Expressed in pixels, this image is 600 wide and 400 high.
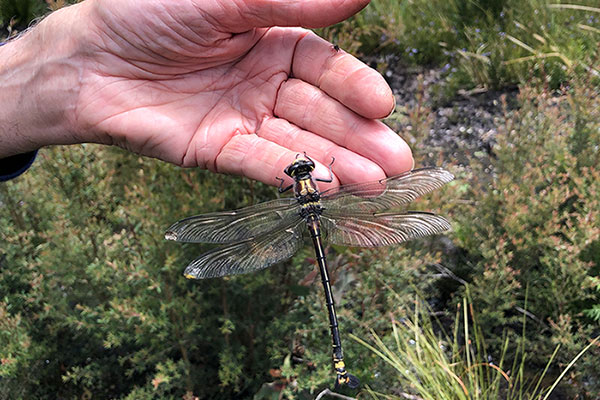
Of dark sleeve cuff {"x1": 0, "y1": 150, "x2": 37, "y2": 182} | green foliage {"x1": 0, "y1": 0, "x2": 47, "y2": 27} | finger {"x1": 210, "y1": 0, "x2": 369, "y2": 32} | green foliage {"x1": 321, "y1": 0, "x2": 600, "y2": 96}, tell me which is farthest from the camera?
green foliage {"x1": 0, "y1": 0, "x2": 47, "y2": 27}

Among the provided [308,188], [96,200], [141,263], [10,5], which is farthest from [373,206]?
[10,5]

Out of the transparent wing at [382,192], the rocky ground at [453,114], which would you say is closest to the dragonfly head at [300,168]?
the transparent wing at [382,192]

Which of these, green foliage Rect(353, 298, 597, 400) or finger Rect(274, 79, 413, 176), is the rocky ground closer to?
green foliage Rect(353, 298, 597, 400)

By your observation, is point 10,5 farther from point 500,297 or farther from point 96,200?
point 500,297

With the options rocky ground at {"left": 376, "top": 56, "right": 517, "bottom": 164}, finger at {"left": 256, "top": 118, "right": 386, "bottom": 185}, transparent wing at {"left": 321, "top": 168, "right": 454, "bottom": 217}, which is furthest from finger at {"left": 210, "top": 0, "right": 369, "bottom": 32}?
rocky ground at {"left": 376, "top": 56, "right": 517, "bottom": 164}

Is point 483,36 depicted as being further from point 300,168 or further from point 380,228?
point 300,168

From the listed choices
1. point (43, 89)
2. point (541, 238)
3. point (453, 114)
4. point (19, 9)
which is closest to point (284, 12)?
point (43, 89)
